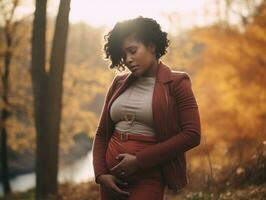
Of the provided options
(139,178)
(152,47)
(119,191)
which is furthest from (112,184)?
(152,47)

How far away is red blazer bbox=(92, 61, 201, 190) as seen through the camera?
286 centimetres

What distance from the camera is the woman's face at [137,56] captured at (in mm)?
3045

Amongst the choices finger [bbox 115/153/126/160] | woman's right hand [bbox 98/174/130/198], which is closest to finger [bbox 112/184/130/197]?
woman's right hand [bbox 98/174/130/198]

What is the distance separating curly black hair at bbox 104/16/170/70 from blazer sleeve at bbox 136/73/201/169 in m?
Answer: 0.37

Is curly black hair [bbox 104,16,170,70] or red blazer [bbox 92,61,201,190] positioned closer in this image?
red blazer [bbox 92,61,201,190]

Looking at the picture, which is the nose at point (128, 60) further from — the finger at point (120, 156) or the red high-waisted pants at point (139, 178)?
the finger at point (120, 156)

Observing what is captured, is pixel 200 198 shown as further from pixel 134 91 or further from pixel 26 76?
pixel 26 76

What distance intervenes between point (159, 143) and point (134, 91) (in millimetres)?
405

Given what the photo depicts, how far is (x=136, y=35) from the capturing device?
3076mm

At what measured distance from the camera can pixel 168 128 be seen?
9.59 ft

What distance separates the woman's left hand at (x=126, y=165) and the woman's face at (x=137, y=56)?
1.70 ft

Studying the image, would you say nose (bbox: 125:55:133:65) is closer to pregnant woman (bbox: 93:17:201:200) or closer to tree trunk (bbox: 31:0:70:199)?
pregnant woman (bbox: 93:17:201:200)

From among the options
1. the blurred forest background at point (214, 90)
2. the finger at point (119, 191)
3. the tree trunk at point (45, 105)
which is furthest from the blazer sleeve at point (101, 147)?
the tree trunk at point (45, 105)

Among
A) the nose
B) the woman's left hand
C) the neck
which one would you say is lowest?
the woman's left hand
